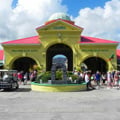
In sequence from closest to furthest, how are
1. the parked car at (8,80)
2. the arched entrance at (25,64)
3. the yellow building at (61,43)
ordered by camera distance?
the parked car at (8,80) → the yellow building at (61,43) → the arched entrance at (25,64)

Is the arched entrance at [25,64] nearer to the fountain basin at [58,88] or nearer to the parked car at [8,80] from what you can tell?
the parked car at [8,80]

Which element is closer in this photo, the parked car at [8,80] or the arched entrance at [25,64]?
the parked car at [8,80]

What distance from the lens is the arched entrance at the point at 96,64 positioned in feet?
118

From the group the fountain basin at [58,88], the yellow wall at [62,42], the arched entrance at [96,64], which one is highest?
the yellow wall at [62,42]

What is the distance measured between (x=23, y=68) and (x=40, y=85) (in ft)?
61.4

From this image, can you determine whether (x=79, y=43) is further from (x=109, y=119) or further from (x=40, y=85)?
(x=109, y=119)

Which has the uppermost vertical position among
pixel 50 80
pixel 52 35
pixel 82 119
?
pixel 52 35

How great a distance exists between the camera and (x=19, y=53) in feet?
109

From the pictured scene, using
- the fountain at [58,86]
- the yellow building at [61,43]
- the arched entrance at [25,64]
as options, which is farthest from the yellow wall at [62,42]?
the fountain at [58,86]

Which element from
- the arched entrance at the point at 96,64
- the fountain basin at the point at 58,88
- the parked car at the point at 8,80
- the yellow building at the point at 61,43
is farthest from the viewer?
the arched entrance at the point at 96,64

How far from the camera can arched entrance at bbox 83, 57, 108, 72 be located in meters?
35.9

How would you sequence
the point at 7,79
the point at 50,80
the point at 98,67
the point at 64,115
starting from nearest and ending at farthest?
the point at 64,115 < the point at 7,79 < the point at 50,80 < the point at 98,67

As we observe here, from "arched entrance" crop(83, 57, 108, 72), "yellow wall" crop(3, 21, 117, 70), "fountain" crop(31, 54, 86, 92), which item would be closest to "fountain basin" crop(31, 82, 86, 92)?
"fountain" crop(31, 54, 86, 92)

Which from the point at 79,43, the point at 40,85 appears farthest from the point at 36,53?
the point at 40,85
